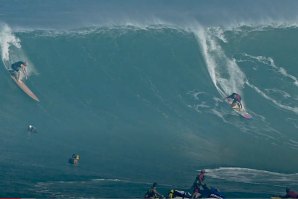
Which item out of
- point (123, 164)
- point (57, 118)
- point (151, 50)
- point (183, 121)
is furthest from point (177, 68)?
point (123, 164)

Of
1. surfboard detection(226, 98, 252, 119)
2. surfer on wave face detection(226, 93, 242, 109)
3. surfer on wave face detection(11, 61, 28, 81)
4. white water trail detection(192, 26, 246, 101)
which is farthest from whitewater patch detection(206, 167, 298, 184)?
surfer on wave face detection(11, 61, 28, 81)

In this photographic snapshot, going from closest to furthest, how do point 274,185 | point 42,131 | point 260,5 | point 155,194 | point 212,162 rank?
point 155,194, point 274,185, point 212,162, point 42,131, point 260,5

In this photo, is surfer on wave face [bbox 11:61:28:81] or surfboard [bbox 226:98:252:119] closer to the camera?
surfboard [bbox 226:98:252:119]

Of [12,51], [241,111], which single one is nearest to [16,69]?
[12,51]

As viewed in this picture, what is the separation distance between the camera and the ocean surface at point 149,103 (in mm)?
38312

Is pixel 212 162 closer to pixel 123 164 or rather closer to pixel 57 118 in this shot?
pixel 123 164

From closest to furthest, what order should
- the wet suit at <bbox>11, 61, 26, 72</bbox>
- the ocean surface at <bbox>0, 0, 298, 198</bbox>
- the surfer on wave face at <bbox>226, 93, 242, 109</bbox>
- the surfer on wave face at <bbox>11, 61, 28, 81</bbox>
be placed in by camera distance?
the ocean surface at <bbox>0, 0, 298, 198</bbox>, the surfer on wave face at <bbox>226, 93, 242, 109</bbox>, the surfer on wave face at <bbox>11, 61, 28, 81</bbox>, the wet suit at <bbox>11, 61, 26, 72</bbox>

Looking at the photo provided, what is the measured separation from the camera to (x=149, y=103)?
50250 millimetres

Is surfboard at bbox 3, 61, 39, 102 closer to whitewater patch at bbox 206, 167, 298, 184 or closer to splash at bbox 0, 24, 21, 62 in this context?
splash at bbox 0, 24, 21, 62

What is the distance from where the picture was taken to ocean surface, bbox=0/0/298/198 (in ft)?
126

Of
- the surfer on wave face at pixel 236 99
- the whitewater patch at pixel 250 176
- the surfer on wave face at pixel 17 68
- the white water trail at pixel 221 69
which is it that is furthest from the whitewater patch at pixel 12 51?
the whitewater patch at pixel 250 176

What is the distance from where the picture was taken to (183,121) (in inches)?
1887

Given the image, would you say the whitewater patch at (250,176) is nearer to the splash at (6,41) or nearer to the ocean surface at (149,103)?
the ocean surface at (149,103)

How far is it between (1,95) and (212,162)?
18670 mm
